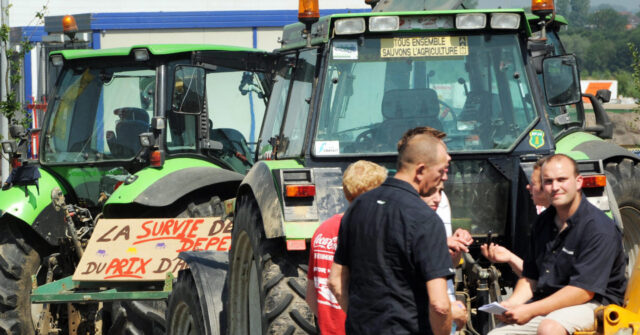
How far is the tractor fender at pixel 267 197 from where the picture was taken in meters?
6.08

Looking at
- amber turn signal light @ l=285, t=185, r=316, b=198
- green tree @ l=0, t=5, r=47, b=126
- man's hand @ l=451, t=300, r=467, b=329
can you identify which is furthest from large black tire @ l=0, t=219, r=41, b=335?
man's hand @ l=451, t=300, r=467, b=329

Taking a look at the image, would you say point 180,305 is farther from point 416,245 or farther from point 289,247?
point 416,245

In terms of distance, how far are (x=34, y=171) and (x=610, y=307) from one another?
256 inches

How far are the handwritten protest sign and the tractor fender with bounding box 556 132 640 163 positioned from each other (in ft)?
9.71

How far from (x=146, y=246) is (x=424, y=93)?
112 inches

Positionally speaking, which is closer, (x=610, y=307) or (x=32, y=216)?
(x=610, y=307)

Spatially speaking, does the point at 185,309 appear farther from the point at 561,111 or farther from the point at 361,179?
the point at 561,111

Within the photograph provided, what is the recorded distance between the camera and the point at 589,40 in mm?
95062

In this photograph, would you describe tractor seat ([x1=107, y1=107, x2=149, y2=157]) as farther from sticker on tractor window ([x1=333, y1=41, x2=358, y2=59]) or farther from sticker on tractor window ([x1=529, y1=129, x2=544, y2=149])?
sticker on tractor window ([x1=529, y1=129, x2=544, y2=149])

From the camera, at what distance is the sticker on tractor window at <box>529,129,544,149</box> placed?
6.78 meters

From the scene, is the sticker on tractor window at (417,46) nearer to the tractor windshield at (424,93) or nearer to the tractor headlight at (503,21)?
the tractor windshield at (424,93)

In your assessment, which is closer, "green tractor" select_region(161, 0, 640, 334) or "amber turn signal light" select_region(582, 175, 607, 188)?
"amber turn signal light" select_region(582, 175, 607, 188)

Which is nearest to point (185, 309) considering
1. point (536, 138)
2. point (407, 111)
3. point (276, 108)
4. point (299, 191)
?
point (299, 191)

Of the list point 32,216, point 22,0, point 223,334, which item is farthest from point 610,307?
point 22,0
